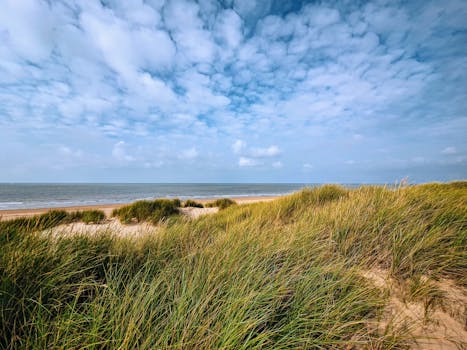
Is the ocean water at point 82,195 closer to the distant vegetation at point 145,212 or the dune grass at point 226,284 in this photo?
the dune grass at point 226,284

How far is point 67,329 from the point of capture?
1.24 metres

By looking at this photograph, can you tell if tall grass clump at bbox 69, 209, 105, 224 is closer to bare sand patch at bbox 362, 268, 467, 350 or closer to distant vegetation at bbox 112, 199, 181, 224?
distant vegetation at bbox 112, 199, 181, 224

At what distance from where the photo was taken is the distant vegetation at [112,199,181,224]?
9.84m

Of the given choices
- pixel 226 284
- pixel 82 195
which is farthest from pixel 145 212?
pixel 82 195

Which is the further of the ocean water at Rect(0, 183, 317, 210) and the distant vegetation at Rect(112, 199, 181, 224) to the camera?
the ocean water at Rect(0, 183, 317, 210)

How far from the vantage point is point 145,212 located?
10.4 metres

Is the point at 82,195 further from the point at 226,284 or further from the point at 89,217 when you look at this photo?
the point at 226,284

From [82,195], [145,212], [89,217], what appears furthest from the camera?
[82,195]

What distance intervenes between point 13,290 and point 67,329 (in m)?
0.78

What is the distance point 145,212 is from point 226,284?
32.3ft

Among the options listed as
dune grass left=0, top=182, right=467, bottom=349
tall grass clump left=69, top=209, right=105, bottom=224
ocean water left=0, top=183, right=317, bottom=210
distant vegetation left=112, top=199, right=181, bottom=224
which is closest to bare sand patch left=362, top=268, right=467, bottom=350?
dune grass left=0, top=182, right=467, bottom=349

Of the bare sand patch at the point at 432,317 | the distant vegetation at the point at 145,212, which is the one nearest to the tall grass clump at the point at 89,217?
the distant vegetation at the point at 145,212

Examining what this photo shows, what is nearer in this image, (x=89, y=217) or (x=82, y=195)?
(x=89, y=217)

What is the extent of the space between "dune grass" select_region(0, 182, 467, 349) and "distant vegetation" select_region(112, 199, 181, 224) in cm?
755
